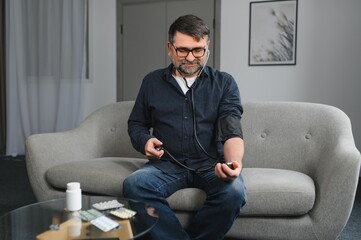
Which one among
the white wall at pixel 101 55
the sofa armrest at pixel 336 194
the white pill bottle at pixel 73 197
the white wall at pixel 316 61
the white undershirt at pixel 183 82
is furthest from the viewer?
the white wall at pixel 101 55

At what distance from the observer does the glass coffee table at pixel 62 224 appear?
1181mm

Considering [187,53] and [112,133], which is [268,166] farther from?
[112,133]

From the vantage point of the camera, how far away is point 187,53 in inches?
64.2

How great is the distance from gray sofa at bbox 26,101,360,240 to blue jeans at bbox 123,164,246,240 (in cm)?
8

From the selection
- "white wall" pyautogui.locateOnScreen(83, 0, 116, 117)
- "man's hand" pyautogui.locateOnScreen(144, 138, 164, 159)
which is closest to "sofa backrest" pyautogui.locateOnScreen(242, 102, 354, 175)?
"man's hand" pyautogui.locateOnScreen(144, 138, 164, 159)

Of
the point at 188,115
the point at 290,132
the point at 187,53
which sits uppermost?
the point at 187,53

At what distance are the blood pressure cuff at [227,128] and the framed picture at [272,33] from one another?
77.8 inches

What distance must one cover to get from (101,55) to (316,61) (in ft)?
7.62

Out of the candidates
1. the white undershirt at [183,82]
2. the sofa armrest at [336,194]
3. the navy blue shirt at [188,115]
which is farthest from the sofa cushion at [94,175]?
the sofa armrest at [336,194]

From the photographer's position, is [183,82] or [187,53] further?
[183,82]

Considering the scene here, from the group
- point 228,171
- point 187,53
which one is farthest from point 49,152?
point 228,171

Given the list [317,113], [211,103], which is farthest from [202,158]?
[317,113]

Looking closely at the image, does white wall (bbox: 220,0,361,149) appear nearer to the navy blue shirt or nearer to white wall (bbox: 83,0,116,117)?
white wall (bbox: 83,0,116,117)

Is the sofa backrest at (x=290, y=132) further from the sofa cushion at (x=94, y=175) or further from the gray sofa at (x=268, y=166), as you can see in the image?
the sofa cushion at (x=94, y=175)
